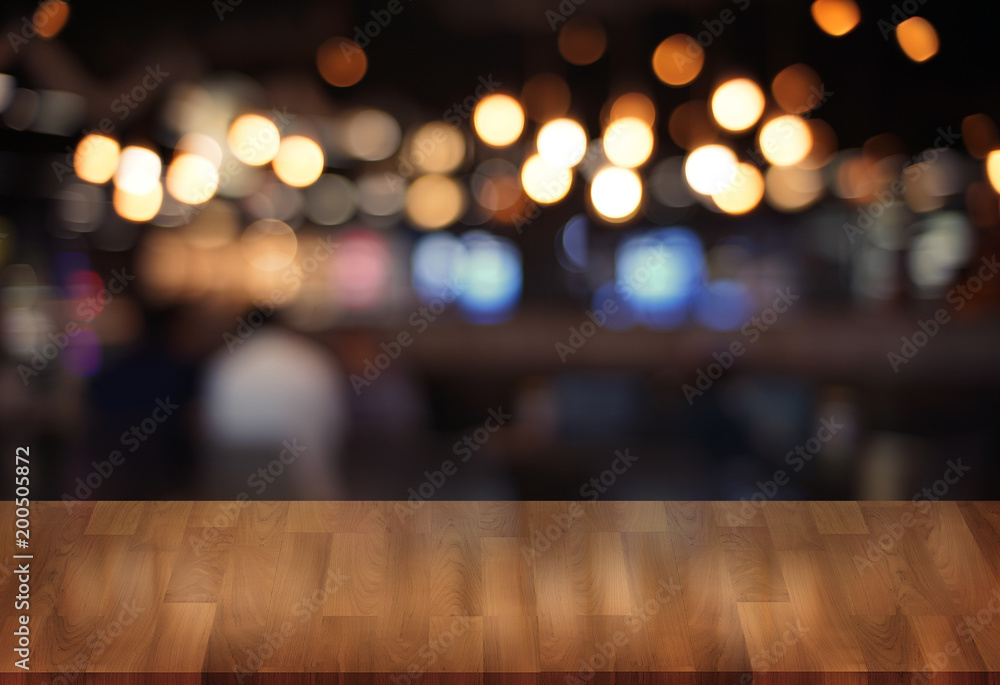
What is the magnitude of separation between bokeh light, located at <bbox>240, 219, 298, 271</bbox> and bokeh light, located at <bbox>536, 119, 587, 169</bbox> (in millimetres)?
624

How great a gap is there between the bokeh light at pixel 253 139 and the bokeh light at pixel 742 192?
103cm

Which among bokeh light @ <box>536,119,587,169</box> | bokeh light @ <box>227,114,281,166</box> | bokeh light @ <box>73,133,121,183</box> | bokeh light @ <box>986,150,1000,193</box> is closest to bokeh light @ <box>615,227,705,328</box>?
bokeh light @ <box>536,119,587,169</box>

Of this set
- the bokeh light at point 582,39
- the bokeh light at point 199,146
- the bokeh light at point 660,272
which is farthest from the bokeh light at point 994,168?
the bokeh light at point 199,146

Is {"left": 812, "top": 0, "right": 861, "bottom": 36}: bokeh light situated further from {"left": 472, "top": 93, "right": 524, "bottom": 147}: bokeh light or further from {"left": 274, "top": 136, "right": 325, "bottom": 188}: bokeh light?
{"left": 274, "top": 136, "right": 325, "bottom": 188}: bokeh light

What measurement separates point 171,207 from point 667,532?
53.7 inches

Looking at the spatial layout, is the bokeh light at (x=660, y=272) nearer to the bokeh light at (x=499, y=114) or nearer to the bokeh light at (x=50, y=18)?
the bokeh light at (x=499, y=114)

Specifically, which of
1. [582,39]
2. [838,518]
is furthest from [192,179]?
[838,518]

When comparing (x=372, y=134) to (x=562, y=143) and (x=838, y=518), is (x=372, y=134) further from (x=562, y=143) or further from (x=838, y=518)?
(x=838, y=518)

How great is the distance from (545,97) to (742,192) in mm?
508

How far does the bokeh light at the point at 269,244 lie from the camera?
2129mm

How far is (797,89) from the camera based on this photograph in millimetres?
2066

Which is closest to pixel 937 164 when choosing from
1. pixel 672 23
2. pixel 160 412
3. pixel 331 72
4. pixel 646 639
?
pixel 672 23

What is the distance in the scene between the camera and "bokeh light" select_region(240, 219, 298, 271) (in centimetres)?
213

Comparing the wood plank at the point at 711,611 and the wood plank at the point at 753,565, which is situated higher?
the wood plank at the point at 753,565
